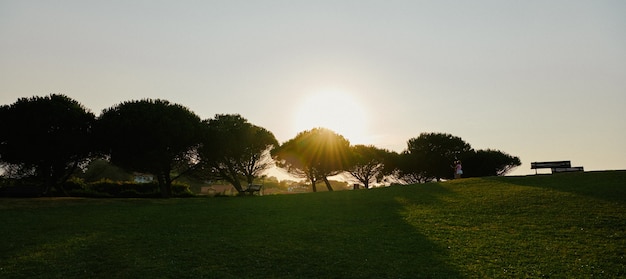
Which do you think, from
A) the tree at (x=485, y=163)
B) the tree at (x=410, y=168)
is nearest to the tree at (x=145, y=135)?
the tree at (x=410, y=168)

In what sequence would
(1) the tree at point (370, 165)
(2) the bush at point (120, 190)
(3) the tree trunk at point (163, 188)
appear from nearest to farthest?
(2) the bush at point (120, 190) → (3) the tree trunk at point (163, 188) → (1) the tree at point (370, 165)

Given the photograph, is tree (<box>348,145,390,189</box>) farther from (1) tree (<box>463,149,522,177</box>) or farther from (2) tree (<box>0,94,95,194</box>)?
(2) tree (<box>0,94,95,194</box>)

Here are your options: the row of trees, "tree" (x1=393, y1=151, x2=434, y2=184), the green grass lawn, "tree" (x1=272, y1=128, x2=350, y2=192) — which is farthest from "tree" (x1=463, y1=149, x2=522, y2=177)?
the green grass lawn

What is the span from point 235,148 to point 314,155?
22.0 metres

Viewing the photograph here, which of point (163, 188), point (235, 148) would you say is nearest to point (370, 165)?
point (235, 148)

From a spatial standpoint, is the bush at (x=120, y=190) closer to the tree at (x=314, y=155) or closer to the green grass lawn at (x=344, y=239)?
the green grass lawn at (x=344, y=239)

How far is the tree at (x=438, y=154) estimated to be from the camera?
103 m

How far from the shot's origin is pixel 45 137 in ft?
169

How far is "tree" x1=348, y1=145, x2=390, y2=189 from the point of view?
106 m

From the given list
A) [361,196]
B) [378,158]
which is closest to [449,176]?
[378,158]

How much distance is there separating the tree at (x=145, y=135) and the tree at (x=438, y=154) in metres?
62.4

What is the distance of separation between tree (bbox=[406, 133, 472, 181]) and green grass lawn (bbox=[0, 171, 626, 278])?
223ft

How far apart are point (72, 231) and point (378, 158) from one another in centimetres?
8936

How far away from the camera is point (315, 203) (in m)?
37.0
